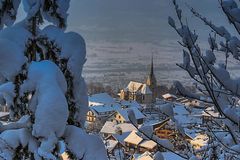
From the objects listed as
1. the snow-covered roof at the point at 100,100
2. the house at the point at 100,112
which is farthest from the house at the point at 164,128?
the snow-covered roof at the point at 100,100

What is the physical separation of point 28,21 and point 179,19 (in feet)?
5.08

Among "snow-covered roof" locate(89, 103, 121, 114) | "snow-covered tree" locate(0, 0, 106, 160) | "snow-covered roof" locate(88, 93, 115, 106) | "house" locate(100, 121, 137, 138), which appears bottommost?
"snow-covered roof" locate(88, 93, 115, 106)

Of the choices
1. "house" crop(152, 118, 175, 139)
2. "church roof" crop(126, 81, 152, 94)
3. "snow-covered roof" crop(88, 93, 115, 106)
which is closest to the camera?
"house" crop(152, 118, 175, 139)

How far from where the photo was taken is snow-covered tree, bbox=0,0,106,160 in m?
3.06

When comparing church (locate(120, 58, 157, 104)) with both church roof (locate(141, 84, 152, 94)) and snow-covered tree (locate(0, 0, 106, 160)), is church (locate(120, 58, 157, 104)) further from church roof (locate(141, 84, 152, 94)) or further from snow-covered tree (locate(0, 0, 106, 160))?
snow-covered tree (locate(0, 0, 106, 160))

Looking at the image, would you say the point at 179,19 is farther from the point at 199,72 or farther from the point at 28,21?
the point at 28,21

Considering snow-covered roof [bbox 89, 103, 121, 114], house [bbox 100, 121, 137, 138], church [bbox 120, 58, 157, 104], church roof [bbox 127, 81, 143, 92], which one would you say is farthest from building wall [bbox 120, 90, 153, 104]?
house [bbox 100, 121, 137, 138]

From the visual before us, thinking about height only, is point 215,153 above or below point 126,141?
above

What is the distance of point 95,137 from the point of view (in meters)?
3.50

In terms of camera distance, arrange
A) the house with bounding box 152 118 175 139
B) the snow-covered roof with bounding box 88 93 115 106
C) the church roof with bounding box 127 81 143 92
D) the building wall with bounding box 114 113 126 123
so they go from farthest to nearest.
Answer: the church roof with bounding box 127 81 143 92 < the snow-covered roof with bounding box 88 93 115 106 < the building wall with bounding box 114 113 126 123 < the house with bounding box 152 118 175 139

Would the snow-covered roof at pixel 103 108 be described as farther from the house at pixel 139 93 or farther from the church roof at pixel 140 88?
the church roof at pixel 140 88

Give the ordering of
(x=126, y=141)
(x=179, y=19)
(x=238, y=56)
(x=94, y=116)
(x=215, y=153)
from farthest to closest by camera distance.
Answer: (x=94, y=116)
(x=126, y=141)
(x=215, y=153)
(x=238, y=56)
(x=179, y=19)

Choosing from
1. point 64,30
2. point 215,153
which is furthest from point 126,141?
point 64,30

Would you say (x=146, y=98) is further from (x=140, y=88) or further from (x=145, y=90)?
(x=140, y=88)
